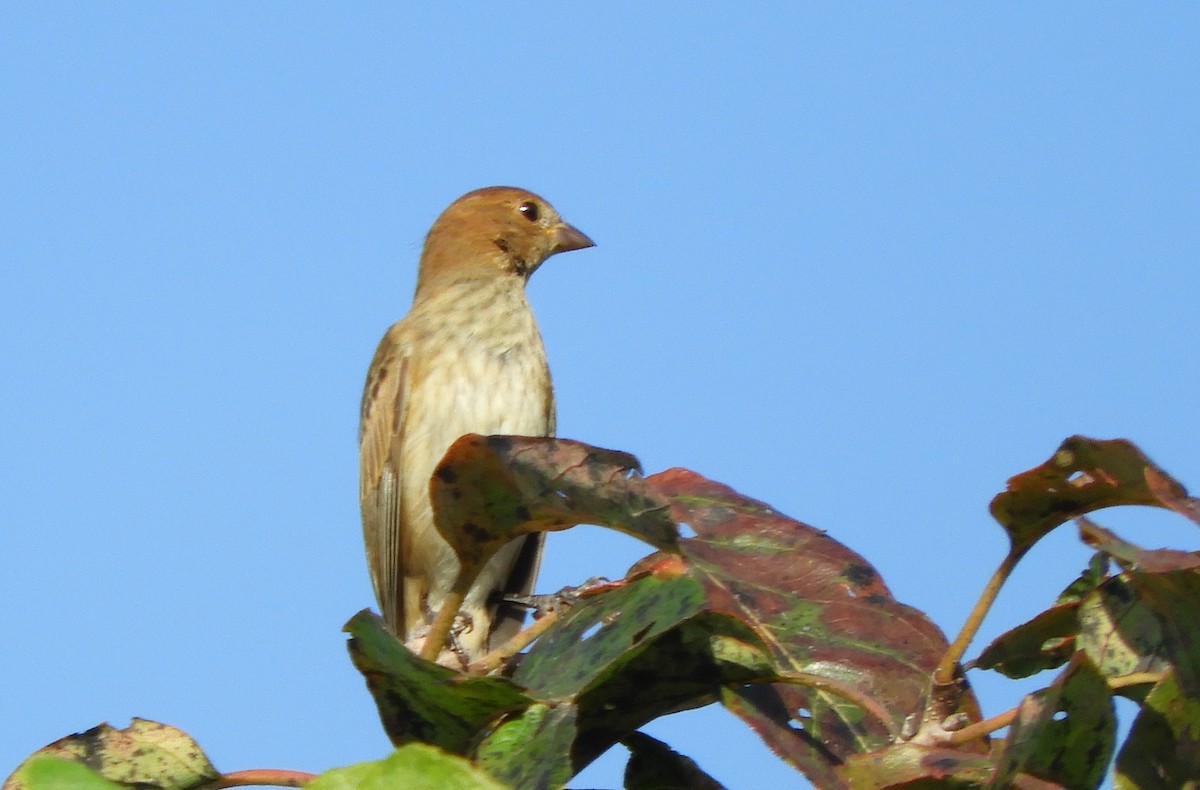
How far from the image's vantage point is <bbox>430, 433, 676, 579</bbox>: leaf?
181 cm

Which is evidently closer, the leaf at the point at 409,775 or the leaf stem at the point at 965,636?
the leaf at the point at 409,775

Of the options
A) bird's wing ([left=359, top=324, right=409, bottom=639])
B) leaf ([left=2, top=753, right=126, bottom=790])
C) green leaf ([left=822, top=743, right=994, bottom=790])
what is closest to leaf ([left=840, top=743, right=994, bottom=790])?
green leaf ([left=822, top=743, right=994, bottom=790])

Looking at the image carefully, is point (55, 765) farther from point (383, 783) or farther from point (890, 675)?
point (890, 675)

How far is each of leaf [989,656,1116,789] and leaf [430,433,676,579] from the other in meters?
0.45

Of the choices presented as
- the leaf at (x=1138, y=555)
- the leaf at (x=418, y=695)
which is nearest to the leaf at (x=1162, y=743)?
the leaf at (x=1138, y=555)

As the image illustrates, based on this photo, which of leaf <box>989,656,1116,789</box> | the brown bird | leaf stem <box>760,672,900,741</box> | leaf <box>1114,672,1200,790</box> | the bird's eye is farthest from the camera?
the bird's eye

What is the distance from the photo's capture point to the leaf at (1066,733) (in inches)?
58.9

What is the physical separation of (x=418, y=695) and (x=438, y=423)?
396 centimetres

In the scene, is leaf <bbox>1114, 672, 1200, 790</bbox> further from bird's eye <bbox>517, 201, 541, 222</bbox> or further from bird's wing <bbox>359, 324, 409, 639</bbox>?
bird's eye <bbox>517, 201, 541, 222</bbox>

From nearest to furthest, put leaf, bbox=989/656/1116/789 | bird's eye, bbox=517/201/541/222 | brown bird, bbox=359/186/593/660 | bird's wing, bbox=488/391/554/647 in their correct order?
leaf, bbox=989/656/1116/789, brown bird, bbox=359/186/593/660, bird's wing, bbox=488/391/554/647, bird's eye, bbox=517/201/541/222

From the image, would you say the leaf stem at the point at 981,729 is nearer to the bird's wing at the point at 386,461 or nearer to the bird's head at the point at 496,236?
the bird's wing at the point at 386,461

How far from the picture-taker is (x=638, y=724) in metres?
1.91

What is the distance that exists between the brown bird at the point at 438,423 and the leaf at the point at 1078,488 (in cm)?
374

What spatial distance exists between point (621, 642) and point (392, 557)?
431 cm
